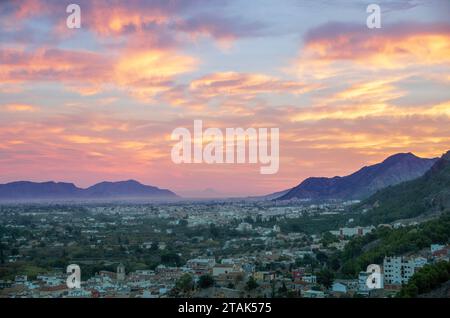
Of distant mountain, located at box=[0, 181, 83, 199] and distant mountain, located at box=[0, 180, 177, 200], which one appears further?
distant mountain, located at box=[0, 181, 83, 199]

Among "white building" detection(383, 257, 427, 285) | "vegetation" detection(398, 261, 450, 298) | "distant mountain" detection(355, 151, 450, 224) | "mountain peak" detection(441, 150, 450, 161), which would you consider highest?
"mountain peak" detection(441, 150, 450, 161)

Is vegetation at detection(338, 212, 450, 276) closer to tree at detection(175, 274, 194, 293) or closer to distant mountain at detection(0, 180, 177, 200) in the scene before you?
tree at detection(175, 274, 194, 293)

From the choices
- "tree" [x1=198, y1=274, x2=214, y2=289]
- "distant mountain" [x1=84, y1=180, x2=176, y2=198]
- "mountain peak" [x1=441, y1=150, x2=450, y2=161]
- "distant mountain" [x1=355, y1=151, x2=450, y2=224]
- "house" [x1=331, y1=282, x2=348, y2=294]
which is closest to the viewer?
"house" [x1=331, y1=282, x2=348, y2=294]

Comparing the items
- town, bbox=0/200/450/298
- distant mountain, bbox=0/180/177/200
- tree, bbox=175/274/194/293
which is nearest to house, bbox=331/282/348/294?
town, bbox=0/200/450/298

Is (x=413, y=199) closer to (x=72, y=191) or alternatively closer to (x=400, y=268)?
(x=400, y=268)

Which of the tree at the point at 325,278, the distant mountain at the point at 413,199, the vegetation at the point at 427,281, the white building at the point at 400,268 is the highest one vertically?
the distant mountain at the point at 413,199

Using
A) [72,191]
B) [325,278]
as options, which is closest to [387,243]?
[325,278]

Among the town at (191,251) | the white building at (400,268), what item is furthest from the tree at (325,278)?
the white building at (400,268)

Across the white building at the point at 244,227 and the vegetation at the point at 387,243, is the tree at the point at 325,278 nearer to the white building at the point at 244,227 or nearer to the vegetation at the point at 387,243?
the vegetation at the point at 387,243

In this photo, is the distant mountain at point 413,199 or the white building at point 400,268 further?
the distant mountain at point 413,199
